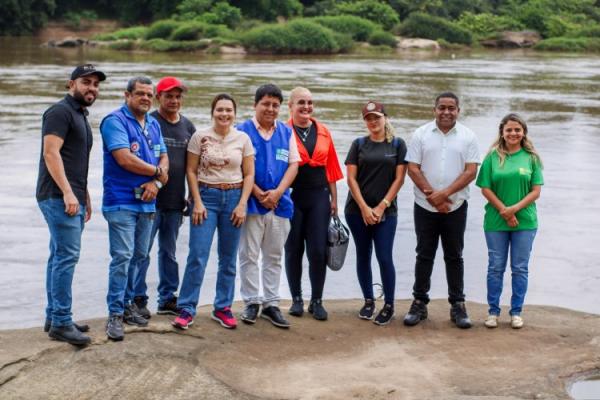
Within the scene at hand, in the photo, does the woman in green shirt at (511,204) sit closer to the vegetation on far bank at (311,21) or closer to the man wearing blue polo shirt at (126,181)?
the man wearing blue polo shirt at (126,181)

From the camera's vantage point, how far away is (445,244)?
25.4 ft

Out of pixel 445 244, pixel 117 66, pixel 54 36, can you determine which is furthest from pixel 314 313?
pixel 54 36

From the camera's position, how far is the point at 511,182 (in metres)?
7.60

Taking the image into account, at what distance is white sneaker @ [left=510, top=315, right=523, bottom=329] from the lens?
763 centimetres

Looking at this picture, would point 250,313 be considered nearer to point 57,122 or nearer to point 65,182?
point 65,182

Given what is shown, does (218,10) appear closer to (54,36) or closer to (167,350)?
(54,36)

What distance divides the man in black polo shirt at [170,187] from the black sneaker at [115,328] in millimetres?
434

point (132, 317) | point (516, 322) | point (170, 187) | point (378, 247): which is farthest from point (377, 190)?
point (132, 317)

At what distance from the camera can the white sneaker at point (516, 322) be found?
763cm

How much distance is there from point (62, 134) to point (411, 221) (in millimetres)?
6552

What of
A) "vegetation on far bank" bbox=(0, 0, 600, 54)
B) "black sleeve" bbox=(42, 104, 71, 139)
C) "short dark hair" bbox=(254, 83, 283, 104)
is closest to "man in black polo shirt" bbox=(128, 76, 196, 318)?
"short dark hair" bbox=(254, 83, 283, 104)

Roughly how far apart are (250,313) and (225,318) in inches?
8.5

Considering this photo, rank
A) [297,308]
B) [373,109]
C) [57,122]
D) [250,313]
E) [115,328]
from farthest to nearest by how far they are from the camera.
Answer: [297,308] < [373,109] < [250,313] < [115,328] < [57,122]

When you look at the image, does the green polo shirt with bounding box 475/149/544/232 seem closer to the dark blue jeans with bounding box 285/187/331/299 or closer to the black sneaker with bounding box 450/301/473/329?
the black sneaker with bounding box 450/301/473/329
